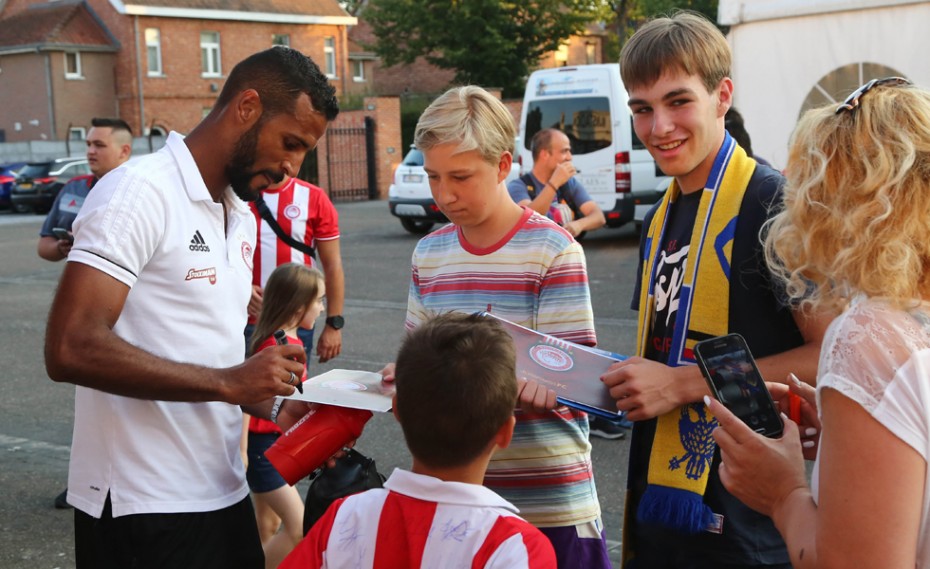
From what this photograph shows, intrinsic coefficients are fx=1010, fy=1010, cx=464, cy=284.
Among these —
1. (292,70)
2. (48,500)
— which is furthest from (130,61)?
(292,70)

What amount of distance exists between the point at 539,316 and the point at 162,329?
1061 millimetres

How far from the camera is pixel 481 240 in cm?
310

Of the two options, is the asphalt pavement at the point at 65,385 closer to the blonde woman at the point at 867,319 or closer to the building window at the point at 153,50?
the blonde woman at the point at 867,319

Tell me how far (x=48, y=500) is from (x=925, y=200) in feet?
17.5

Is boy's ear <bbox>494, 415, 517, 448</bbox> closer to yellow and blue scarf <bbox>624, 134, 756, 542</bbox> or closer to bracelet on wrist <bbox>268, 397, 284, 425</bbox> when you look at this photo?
yellow and blue scarf <bbox>624, 134, 756, 542</bbox>

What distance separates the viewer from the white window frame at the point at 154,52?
4241cm

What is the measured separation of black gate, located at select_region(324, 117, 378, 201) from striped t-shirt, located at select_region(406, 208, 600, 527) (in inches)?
1187

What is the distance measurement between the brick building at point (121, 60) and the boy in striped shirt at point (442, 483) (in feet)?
136

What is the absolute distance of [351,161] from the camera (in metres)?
33.2

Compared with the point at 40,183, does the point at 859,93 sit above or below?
above

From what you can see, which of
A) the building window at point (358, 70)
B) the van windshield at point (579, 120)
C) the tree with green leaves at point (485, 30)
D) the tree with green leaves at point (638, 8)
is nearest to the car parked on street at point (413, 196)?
the van windshield at point (579, 120)

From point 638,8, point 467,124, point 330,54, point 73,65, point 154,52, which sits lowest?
point 467,124

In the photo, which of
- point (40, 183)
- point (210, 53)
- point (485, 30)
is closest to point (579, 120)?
point (40, 183)

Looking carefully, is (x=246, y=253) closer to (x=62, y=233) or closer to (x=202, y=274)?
(x=202, y=274)
